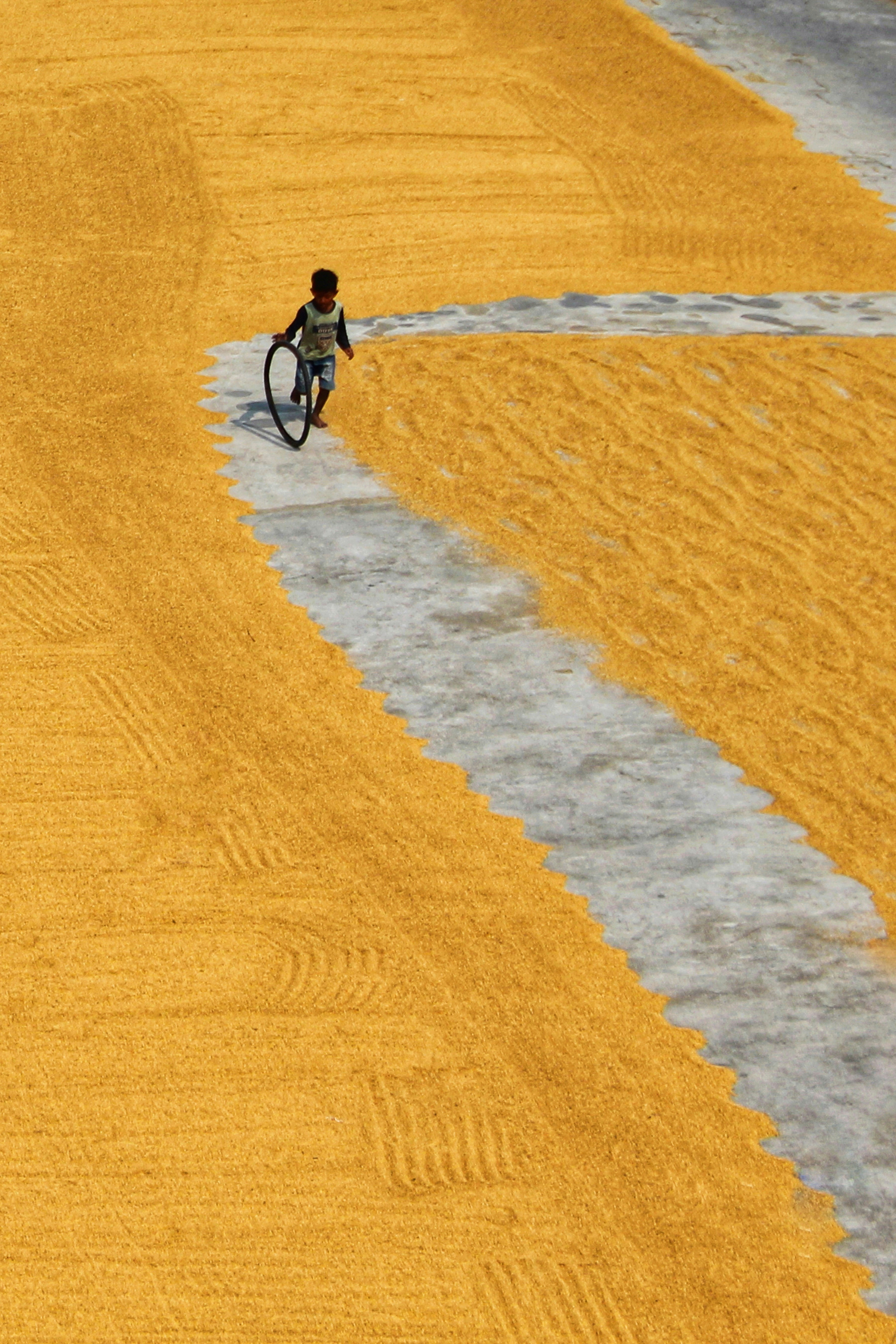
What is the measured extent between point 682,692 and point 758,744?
0.64 m

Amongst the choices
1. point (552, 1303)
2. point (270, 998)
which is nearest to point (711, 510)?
point (270, 998)

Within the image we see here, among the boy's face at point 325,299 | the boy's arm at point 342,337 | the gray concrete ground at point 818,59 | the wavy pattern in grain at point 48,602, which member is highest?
the gray concrete ground at point 818,59

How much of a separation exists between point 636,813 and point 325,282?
16.7ft

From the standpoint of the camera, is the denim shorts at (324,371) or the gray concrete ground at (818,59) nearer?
the denim shorts at (324,371)

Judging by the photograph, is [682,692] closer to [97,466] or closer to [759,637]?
[759,637]

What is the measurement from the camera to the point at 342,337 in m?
10.9

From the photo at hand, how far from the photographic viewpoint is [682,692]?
862cm

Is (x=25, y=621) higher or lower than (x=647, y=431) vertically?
lower

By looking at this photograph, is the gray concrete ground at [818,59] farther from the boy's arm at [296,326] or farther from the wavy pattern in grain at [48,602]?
the wavy pattern in grain at [48,602]

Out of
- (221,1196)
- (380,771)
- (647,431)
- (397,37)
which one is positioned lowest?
(221,1196)

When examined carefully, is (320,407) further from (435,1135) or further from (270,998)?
(435,1135)

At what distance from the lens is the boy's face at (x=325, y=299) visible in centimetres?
1066

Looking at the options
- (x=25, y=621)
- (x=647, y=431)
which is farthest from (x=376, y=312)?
(x=25, y=621)

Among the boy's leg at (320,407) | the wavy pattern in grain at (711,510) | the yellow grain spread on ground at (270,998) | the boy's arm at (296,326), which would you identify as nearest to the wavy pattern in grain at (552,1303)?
the yellow grain spread on ground at (270,998)
